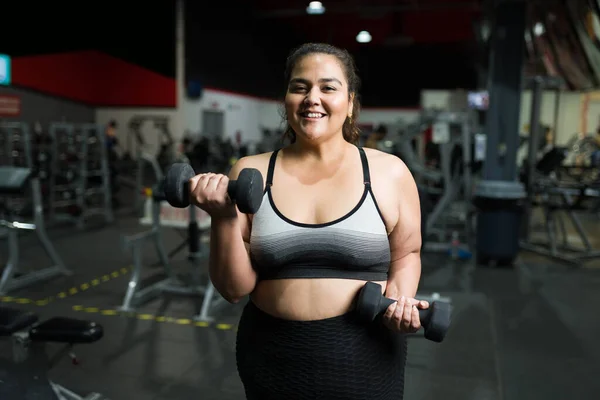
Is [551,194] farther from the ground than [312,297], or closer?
closer

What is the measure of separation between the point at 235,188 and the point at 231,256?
172 mm

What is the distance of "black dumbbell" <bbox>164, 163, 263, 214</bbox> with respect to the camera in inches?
34.2

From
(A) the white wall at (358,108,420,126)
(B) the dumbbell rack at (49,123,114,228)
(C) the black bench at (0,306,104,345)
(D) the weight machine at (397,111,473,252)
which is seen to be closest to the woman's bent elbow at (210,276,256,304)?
(C) the black bench at (0,306,104,345)

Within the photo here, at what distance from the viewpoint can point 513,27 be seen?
4586 millimetres

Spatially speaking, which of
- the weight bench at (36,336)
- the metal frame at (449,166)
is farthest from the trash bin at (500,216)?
the weight bench at (36,336)

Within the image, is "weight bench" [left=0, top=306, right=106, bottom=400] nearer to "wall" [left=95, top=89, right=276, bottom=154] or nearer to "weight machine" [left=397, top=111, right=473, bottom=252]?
"weight machine" [left=397, top=111, right=473, bottom=252]

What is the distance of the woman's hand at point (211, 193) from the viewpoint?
896mm

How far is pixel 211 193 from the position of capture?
2.94 ft

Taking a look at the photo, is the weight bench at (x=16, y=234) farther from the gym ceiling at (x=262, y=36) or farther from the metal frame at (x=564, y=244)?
the gym ceiling at (x=262, y=36)

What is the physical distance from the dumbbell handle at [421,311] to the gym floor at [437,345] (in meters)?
1.68

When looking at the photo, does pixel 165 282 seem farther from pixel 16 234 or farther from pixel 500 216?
pixel 500 216

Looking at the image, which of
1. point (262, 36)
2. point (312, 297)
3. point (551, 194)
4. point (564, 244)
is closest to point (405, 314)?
point (312, 297)

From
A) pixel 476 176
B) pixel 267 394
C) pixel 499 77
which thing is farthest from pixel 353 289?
pixel 476 176

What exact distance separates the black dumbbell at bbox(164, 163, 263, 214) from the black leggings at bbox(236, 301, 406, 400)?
0.29 m
